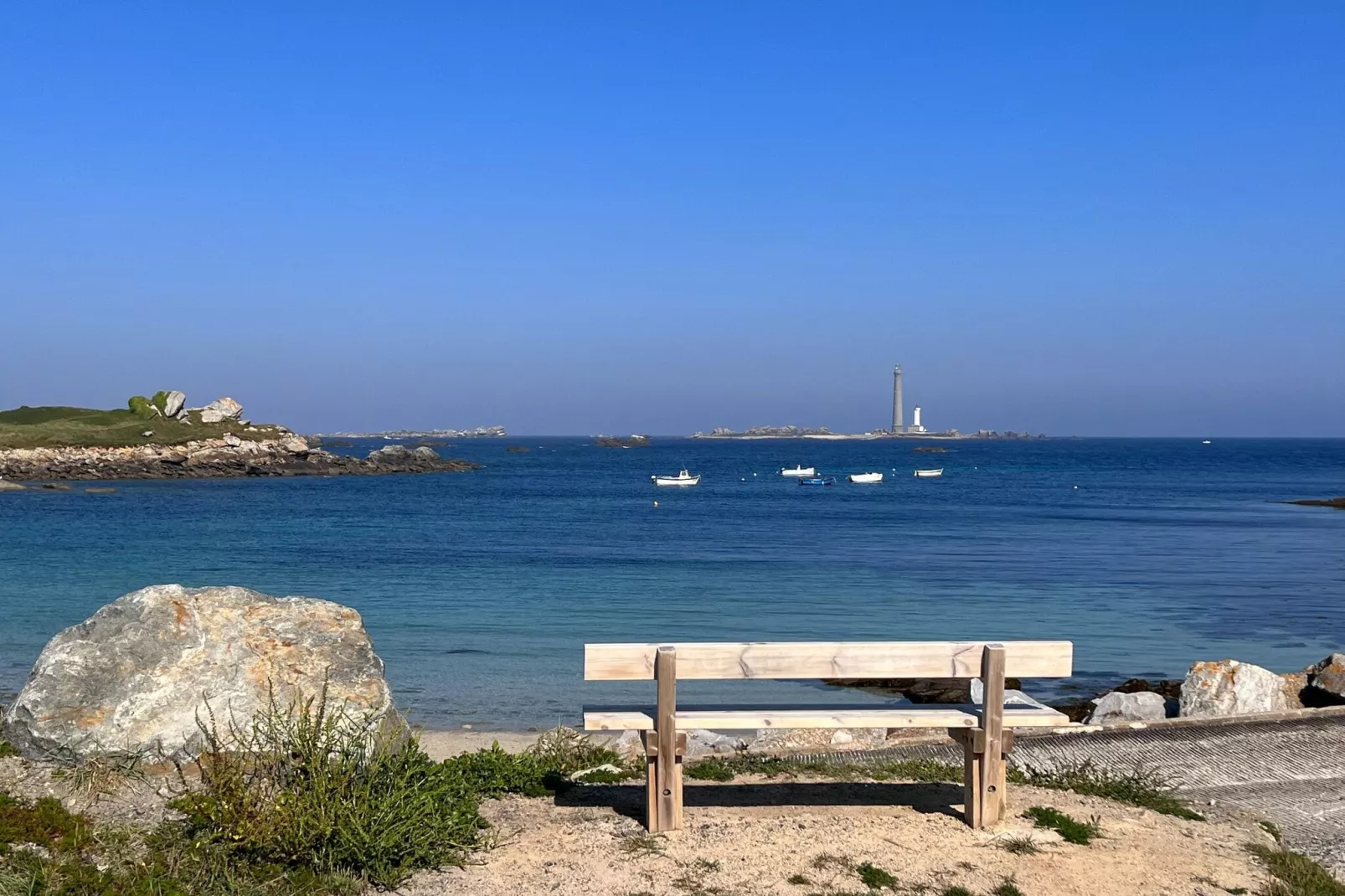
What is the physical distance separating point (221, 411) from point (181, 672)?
9262 centimetres

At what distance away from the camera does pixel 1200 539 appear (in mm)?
36219

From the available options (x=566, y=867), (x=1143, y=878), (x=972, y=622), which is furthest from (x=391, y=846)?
(x=972, y=622)

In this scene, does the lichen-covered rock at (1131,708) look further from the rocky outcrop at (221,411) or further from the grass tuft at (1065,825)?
the rocky outcrop at (221,411)

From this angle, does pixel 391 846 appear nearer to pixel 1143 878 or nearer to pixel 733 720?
pixel 733 720

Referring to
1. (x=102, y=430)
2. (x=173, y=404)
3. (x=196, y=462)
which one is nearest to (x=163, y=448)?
(x=196, y=462)

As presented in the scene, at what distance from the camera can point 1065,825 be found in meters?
6.64

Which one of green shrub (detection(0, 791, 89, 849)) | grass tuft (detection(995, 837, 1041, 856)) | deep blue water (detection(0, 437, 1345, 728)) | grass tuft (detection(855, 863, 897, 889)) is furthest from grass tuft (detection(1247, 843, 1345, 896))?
deep blue water (detection(0, 437, 1345, 728))

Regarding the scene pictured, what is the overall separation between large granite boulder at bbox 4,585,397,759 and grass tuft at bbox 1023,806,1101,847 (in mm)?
4037

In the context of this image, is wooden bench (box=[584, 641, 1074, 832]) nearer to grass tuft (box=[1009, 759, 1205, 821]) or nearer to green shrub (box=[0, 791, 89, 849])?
grass tuft (box=[1009, 759, 1205, 821])

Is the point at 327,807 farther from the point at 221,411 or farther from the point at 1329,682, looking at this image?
the point at 221,411

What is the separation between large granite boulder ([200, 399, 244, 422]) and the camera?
9262 cm

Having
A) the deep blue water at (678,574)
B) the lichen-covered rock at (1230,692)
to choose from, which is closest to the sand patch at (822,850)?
the lichen-covered rock at (1230,692)

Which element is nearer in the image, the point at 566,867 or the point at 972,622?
the point at 566,867

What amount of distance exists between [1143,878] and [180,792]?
528cm
